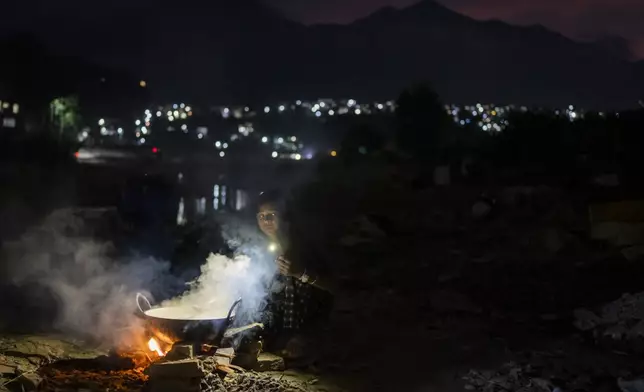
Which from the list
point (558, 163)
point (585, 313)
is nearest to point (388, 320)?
point (585, 313)

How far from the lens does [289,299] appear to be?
267 inches

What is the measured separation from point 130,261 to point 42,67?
29281mm

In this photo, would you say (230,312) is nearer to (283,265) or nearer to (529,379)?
(283,265)

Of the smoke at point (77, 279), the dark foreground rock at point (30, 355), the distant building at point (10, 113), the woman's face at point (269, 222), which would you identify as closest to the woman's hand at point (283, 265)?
the woman's face at point (269, 222)

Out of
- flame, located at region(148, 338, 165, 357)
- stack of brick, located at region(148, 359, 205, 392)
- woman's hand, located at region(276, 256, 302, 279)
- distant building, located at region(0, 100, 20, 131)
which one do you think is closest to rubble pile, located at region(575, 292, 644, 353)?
woman's hand, located at region(276, 256, 302, 279)

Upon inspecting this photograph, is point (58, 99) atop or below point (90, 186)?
atop

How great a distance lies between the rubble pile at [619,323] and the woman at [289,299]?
2600mm

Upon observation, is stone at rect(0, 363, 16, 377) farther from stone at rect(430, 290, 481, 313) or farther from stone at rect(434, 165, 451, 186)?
stone at rect(434, 165, 451, 186)

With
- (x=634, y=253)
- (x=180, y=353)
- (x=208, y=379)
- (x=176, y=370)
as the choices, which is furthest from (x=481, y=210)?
(x=176, y=370)

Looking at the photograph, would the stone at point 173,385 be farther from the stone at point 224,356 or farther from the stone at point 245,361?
the stone at point 245,361

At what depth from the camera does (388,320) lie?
24.1 feet

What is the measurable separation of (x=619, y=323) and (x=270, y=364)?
Answer: 3283 millimetres

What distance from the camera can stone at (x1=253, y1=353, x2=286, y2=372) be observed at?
581 centimetres

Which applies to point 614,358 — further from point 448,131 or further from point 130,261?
point 448,131
